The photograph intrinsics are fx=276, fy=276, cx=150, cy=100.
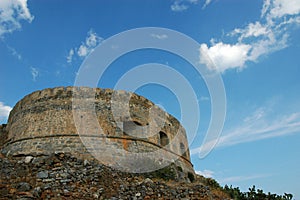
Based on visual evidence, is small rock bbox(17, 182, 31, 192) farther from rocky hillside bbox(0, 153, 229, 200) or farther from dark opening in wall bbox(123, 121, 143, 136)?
dark opening in wall bbox(123, 121, 143, 136)

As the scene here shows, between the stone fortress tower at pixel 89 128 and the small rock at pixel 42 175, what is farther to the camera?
the stone fortress tower at pixel 89 128

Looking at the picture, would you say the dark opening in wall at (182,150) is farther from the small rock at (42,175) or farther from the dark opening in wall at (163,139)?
the small rock at (42,175)

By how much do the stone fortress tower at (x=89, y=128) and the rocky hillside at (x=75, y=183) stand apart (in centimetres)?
200

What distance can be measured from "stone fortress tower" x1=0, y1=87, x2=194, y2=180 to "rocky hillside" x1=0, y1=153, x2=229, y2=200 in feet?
6.55

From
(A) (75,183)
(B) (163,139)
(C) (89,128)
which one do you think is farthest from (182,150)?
(A) (75,183)

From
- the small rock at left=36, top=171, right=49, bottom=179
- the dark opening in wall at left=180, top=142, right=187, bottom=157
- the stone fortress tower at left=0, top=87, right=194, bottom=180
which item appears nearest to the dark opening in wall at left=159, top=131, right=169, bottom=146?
the stone fortress tower at left=0, top=87, right=194, bottom=180

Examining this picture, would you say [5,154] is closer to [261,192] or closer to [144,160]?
[144,160]

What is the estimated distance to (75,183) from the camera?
7.55 meters

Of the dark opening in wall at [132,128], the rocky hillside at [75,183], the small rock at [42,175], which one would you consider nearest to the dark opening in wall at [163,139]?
the dark opening in wall at [132,128]

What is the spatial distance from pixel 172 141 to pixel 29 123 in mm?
6895

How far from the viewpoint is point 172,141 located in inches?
563

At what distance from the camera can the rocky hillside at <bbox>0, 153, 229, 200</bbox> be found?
709 cm

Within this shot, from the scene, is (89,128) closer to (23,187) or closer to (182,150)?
(23,187)

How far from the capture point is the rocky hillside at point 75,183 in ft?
23.2
